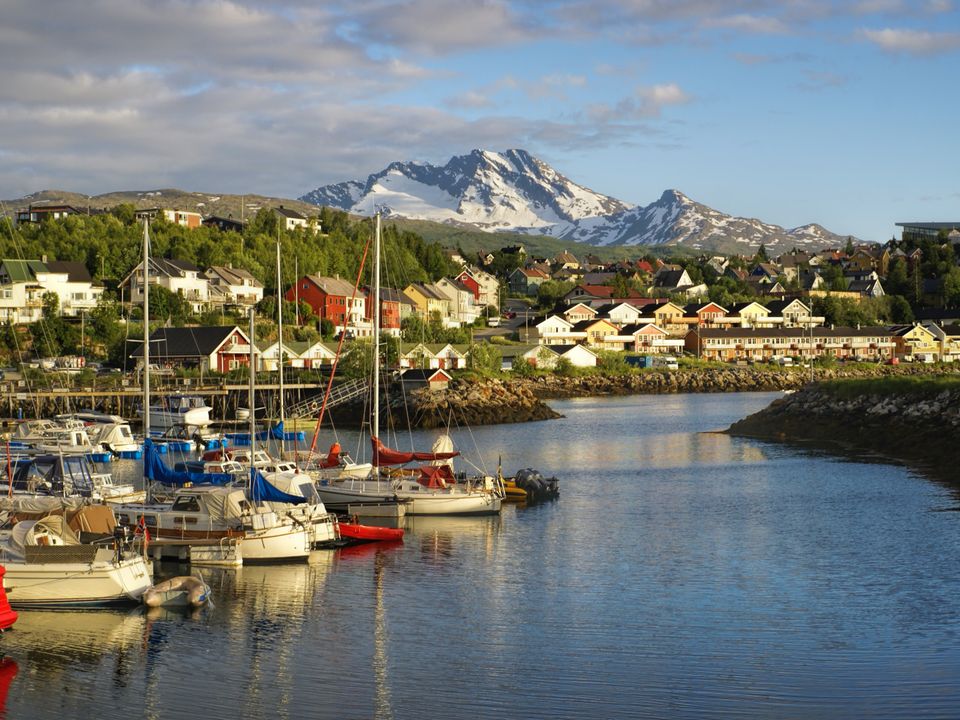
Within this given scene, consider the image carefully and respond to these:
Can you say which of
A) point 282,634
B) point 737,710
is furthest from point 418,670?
point 737,710

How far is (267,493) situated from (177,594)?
16.8 feet

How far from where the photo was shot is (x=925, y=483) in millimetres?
40188

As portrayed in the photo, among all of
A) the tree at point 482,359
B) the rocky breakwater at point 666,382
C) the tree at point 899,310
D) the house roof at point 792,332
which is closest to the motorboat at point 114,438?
the tree at point 482,359

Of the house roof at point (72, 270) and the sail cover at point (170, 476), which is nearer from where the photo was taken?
the sail cover at point (170, 476)

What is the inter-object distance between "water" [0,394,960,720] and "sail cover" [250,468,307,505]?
1.66 metres

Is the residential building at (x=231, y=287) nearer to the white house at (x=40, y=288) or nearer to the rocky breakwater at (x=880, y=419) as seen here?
the white house at (x=40, y=288)

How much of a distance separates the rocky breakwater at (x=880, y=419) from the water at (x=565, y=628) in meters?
11.0

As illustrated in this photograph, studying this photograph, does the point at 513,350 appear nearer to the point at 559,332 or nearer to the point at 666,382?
the point at 666,382

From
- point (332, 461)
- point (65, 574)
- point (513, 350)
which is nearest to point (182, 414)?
point (332, 461)

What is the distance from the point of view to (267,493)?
94.4ft

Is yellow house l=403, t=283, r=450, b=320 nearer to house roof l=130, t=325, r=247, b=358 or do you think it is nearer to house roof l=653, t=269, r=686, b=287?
house roof l=130, t=325, r=247, b=358

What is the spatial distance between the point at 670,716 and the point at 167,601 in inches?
430

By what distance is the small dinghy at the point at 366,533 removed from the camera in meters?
30.8

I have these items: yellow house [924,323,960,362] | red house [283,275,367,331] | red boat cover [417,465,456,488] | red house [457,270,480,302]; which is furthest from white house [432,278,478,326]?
red boat cover [417,465,456,488]
